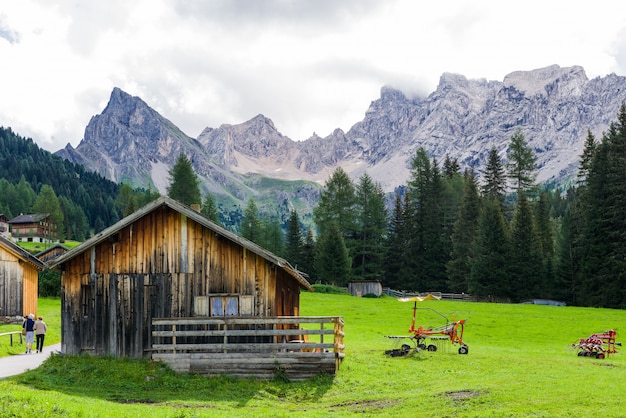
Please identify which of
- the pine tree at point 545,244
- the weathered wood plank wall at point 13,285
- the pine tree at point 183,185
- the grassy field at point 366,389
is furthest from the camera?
the pine tree at point 183,185

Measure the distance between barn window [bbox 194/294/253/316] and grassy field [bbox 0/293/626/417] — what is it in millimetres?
3316

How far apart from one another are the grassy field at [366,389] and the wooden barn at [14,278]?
19968 millimetres

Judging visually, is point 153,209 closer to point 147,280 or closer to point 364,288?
point 147,280

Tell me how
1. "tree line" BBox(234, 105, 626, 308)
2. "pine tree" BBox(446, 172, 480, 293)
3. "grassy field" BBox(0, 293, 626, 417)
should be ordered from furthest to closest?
1. "pine tree" BBox(446, 172, 480, 293)
2. "tree line" BBox(234, 105, 626, 308)
3. "grassy field" BBox(0, 293, 626, 417)

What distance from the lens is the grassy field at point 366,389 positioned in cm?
1723

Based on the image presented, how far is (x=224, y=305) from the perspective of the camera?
2739 centimetres

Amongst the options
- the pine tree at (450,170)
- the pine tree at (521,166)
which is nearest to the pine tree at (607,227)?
the pine tree at (521,166)

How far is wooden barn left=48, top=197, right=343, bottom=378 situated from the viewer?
27.1 metres

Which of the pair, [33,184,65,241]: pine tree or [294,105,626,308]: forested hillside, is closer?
[294,105,626,308]: forested hillside

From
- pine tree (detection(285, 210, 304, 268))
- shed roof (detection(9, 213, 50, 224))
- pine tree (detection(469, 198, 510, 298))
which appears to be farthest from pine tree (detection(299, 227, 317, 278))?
shed roof (detection(9, 213, 50, 224))

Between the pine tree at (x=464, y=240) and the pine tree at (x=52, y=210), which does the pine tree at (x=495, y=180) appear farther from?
the pine tree at (x=52, y=210)

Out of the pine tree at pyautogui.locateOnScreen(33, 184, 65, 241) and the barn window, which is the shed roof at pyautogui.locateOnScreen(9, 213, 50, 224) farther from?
the barn window

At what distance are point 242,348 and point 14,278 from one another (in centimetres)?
2645

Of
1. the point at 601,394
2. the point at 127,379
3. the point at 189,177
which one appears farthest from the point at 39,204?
the point at 601,394
